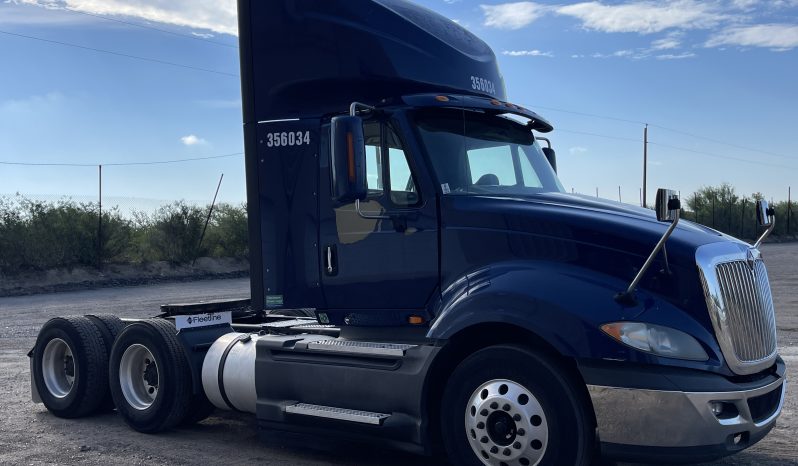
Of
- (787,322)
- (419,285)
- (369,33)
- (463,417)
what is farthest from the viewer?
(787,322)

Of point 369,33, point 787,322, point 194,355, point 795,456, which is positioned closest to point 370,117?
point 369,33

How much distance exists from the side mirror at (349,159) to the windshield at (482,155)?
0.62 m

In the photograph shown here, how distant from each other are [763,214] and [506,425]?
273cm

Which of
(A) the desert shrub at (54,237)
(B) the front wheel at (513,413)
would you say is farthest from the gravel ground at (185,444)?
(A) the desert shrub at (54,237)

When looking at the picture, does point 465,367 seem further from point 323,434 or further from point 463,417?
point 323,434

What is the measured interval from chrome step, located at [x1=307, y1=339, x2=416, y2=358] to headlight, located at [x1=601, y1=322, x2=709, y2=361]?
1563 mm

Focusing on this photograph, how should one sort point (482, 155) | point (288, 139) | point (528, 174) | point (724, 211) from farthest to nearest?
point (724, 211)
point (288, 139)
point (528, 174)
point (482, 155)

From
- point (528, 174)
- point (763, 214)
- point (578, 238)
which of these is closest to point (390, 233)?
point (528, 174)

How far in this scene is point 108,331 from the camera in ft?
28.2

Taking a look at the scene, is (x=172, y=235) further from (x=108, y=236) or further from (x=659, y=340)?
(x=659, y=340)

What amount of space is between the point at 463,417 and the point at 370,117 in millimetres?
2277

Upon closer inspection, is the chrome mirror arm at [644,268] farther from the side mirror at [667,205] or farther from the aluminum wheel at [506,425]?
the aluminum wheel at [506,425]

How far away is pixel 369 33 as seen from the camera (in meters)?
6.51

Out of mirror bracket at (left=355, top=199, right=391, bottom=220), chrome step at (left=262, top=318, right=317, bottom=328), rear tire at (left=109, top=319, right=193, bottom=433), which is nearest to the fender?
mirror bracket at (left=355, top=199, right=391, bottom=220)
